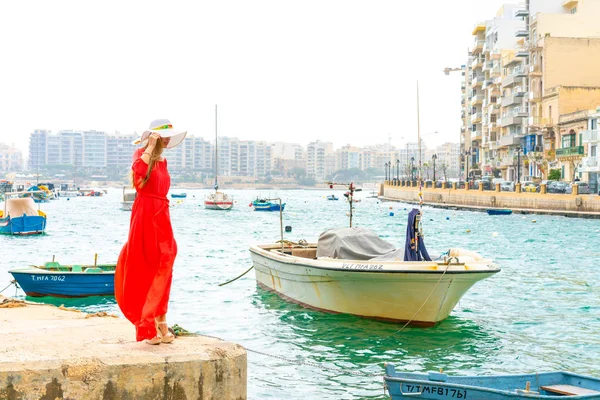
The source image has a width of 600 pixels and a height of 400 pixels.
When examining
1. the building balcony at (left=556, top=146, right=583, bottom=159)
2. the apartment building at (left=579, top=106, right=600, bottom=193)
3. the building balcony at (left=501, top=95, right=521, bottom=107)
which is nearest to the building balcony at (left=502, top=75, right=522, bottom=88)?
the building balcony at (left=501, top=95, right=521, bottom=107)

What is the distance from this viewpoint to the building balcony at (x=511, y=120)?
277ft

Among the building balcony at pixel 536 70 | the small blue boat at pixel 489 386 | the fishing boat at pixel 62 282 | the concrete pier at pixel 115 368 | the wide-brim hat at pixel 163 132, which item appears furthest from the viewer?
the building balcony at pixel 536 70

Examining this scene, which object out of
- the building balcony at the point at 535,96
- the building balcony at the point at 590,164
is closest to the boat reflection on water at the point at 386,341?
the building balcony at the point at 590,164

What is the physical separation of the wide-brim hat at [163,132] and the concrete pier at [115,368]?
5.59 feet

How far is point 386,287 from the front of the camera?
1435 centimetres

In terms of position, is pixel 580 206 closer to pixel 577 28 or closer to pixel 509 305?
pixel 577 28

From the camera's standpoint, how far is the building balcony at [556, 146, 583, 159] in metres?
65.6

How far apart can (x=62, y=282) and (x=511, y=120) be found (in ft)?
242

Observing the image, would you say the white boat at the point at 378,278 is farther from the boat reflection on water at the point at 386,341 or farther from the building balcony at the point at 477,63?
the building balcony at the point at 477,63

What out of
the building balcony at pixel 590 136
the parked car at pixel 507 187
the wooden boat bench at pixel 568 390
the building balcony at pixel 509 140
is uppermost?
the building balcony at pixel 509 140

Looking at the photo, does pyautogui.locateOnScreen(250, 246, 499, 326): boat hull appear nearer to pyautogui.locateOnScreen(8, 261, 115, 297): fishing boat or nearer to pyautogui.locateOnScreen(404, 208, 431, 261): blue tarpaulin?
pyautogui.locateOnScreen(404, 208, 431, 261): blue tarpaulin

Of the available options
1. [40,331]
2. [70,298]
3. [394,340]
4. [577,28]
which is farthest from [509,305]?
[577,28]

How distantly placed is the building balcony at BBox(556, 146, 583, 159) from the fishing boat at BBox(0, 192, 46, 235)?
143 ft

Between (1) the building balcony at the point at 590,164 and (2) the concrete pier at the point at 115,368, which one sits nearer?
(2) the concrete pier at the point at 115,368
